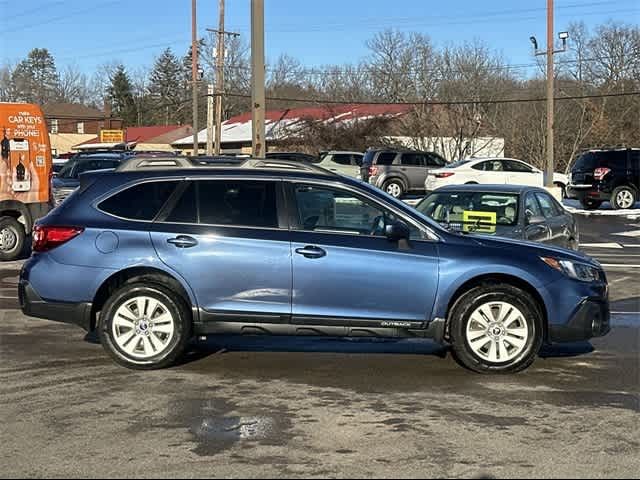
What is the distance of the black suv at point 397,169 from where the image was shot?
30.3 m

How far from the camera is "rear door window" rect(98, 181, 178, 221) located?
7082 millimetres

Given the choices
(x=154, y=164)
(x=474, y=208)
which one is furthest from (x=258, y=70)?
(x=154, y=164)

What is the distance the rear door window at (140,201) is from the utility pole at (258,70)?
7.25 metres

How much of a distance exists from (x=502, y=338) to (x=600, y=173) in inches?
834

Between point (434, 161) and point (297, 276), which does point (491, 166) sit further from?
point (297, 276)

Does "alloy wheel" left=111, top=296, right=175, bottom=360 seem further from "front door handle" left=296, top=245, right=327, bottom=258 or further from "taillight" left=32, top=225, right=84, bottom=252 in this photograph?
"front door handle" left=296, top=245, right=327, bottom=258

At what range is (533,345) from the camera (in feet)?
22.5

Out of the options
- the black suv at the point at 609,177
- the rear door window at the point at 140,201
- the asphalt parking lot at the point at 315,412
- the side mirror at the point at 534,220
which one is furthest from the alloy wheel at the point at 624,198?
the rear door window at the point at 140,201

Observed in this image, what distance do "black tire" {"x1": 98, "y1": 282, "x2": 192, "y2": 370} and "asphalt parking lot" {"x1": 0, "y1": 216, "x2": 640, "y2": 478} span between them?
0.36 ft

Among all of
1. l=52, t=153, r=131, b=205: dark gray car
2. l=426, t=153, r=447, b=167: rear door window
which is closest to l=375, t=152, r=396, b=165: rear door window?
l=426, t=153, r=447, b=167: rear door window

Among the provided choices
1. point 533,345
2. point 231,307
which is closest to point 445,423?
point 533,345

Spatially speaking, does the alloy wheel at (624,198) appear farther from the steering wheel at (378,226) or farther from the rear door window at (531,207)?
the steering wheel at (378,226)

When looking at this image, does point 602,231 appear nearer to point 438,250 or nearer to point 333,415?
point 438,250

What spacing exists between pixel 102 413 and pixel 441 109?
42394 millimetres
